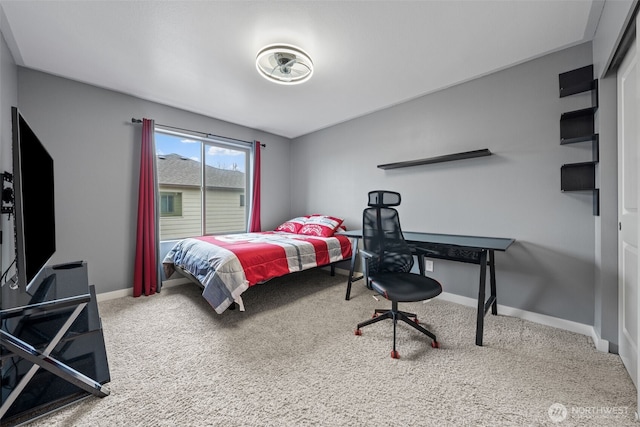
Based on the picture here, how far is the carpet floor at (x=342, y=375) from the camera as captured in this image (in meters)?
1.30

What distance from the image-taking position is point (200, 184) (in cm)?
390

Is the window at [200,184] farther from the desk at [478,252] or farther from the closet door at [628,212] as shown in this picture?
the closet door at [628,212]

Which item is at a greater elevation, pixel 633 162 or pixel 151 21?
pixel 151 21

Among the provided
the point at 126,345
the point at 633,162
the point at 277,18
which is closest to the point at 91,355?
the point at 126,345

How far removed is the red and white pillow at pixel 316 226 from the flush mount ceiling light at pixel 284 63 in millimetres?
1969

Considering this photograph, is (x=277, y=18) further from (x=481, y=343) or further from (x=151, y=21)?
(x=481, y=343)

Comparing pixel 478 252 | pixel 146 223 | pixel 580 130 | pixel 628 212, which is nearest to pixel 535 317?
pixel 478 252

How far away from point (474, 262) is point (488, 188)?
79 centimetres

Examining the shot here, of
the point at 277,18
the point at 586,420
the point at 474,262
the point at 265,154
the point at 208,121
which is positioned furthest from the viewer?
the point at 265,154

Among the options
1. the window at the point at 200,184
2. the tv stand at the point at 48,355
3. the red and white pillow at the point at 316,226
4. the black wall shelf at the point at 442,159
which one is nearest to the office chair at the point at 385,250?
the black wall shelf at the point at 442,159

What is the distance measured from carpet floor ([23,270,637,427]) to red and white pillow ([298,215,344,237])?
1331 millimetres

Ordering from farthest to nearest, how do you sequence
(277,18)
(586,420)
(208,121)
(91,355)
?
1. (208,121)
2. (277,18)
3. (91,355)
4. (586,420)

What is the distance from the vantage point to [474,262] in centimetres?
260

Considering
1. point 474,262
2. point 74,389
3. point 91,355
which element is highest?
point 474,262
